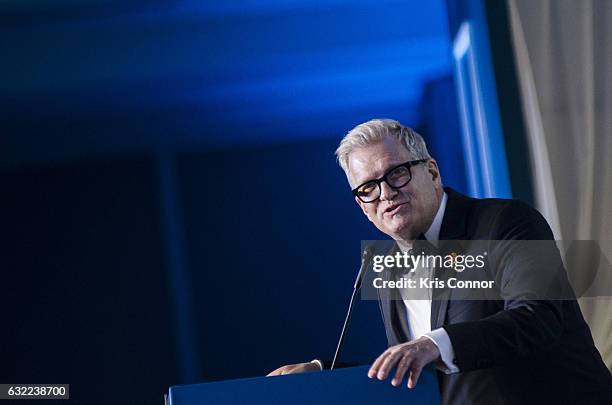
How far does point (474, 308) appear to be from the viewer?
6.57ft

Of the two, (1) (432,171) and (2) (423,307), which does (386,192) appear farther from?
(2) (423,307)

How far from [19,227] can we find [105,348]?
0.58 metres

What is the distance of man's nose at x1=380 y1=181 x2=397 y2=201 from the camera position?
2275mm

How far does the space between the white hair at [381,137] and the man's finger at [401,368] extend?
2.70ft

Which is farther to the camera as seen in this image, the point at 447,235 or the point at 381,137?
the point at 381,137

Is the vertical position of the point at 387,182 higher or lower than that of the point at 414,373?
higher

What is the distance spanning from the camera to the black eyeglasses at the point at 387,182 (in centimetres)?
228

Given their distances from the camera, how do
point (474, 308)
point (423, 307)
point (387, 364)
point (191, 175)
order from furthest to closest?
point (191, 175)
point (423, 307)
point (474, 308)
point (387, 364)

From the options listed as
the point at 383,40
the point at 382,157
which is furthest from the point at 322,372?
the point at 383,40

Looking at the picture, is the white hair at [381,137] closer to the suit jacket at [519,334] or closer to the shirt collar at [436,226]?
the shirt collar at [436,226]

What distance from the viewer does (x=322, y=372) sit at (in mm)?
1616

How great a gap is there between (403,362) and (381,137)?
849 mm

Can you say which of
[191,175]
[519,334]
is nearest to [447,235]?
[519,334]

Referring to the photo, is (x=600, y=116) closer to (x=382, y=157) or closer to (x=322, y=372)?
(x=382, y=157)
